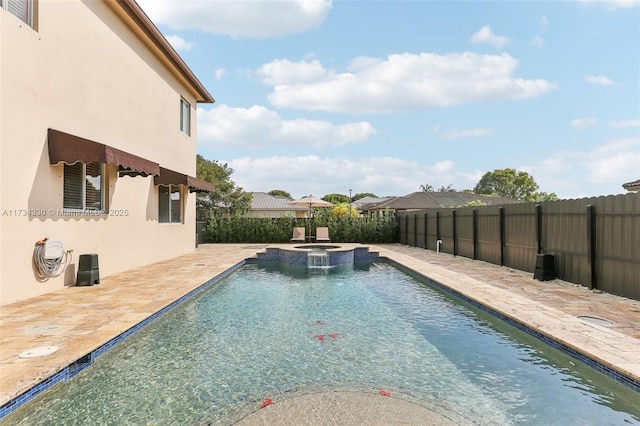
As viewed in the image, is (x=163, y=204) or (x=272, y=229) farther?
(x=272, y=229)

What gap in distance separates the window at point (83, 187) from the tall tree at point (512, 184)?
202 ft

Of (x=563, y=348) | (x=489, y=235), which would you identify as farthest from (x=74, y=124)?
(x=489, y=235)

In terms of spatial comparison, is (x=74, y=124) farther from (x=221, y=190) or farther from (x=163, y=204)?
(x=221, y=190)

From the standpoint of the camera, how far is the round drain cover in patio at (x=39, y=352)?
13.4 ft

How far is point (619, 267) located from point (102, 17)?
41.7ft

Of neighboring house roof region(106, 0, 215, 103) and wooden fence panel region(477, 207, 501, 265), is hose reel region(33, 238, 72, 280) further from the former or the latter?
wooden fence panel region(477, 207, 501, 265)

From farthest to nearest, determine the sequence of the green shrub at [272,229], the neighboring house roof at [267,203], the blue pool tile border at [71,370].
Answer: the neighboring house roof at [267,203], the green shrub at [272,229], the blue pool tile border at [71,370]

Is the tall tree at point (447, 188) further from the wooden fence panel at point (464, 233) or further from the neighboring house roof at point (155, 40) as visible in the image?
the neighboring house roof at point (155, 40)

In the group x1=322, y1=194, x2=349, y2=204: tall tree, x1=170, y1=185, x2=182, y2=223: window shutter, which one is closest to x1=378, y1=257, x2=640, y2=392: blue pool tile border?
x1=170, y1=185, x2=182, y2=223: window shutter

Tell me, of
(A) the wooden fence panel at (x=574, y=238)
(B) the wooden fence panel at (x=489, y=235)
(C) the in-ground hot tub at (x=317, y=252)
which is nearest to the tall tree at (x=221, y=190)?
(C) the in-ground hot tub at (x=317, y=252)

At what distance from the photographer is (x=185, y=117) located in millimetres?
15383

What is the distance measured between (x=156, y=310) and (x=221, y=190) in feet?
101

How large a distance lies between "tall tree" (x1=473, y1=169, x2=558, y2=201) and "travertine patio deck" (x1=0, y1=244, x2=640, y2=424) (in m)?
57.2

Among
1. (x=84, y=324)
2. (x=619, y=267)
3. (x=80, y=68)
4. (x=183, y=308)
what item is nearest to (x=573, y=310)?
(x=619, y=267)
